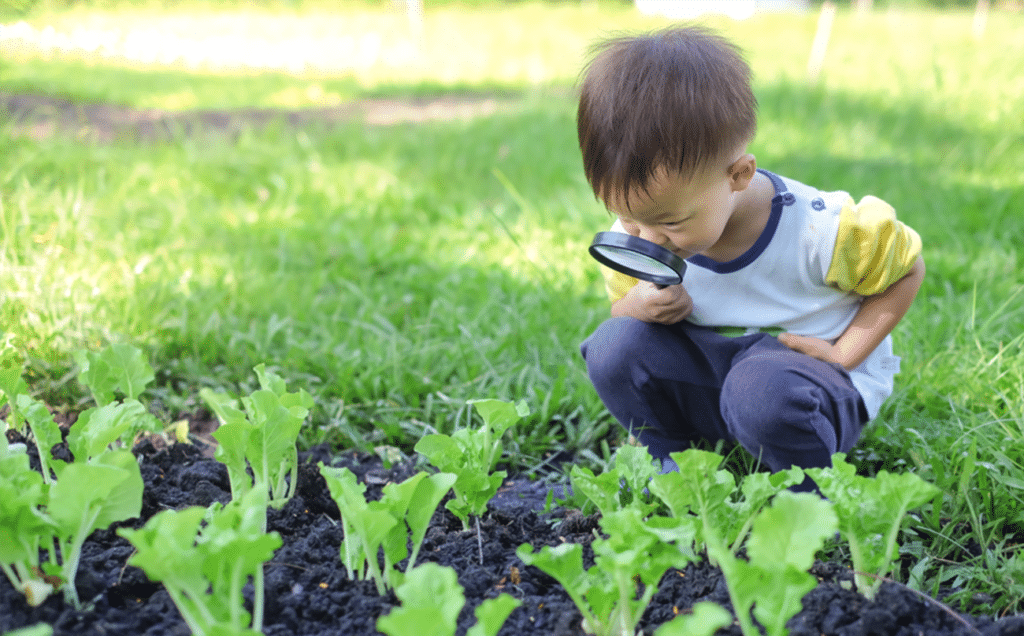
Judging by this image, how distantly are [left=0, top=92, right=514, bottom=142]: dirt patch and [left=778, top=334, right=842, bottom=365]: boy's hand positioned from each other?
3963mm

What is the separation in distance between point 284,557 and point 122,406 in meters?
0.42

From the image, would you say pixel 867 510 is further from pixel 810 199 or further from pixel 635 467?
pixel 810 199

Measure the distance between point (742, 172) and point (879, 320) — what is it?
16.7 inches

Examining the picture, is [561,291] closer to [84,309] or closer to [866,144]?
[84,309]

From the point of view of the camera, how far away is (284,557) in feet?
4.71

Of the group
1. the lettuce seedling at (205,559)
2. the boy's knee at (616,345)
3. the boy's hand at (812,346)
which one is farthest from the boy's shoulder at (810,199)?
the lettuce seedling at (205,559)

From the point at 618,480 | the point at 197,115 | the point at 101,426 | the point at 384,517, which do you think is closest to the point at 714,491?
the point at 618,480

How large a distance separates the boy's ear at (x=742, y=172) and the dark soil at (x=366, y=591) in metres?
0.70

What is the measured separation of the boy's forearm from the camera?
1690 mm

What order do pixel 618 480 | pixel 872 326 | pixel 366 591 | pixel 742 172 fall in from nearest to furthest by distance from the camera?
1. pixel 366 591
2. pixel 618 480
3. pixel 742 172
4. pixel 872 326

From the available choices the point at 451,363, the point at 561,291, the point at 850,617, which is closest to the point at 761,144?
the point at 561,291

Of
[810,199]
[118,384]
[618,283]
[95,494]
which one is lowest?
[118,384]

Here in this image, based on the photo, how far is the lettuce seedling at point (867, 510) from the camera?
1.27 metres

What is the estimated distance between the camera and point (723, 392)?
1.66 meters
